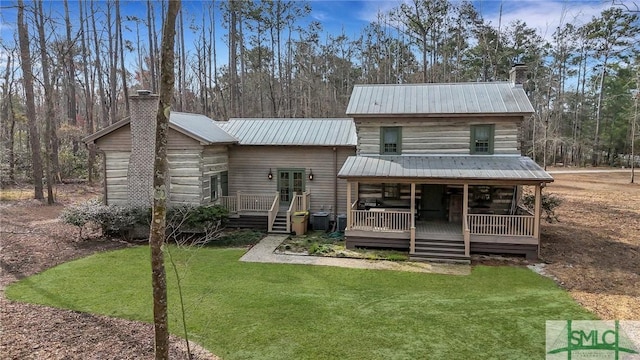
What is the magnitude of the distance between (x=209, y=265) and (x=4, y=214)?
1295 cm

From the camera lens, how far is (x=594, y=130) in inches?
1970

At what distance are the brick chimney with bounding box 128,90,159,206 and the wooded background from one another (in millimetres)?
16285

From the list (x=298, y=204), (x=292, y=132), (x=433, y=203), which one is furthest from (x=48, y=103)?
(x=433, y=203)

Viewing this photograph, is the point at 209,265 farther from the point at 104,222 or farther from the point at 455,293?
the point at 455,293

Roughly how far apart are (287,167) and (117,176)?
732 cm

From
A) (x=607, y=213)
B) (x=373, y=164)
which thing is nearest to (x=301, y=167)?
(x=373, y=164)

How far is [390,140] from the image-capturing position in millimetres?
16312

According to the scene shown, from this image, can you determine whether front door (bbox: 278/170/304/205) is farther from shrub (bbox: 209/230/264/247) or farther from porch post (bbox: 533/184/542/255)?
porch post (bbox: 533/184/542/255)

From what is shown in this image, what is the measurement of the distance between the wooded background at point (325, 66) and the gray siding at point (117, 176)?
601 inches

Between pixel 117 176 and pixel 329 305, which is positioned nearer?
pixel 329 305

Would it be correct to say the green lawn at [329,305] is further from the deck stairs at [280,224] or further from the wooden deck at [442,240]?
the deck stairs at [280,224]

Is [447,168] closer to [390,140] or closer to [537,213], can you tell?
[390,140]

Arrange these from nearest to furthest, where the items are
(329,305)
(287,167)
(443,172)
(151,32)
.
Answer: (329,305), (443,172), (287,167), (151,32)

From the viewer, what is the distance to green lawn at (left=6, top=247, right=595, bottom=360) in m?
7.47
